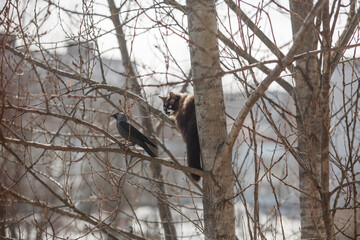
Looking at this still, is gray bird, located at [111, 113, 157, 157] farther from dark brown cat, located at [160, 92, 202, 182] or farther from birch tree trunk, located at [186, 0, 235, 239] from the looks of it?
birch tree trunk, located at [186, 0, 235, 239]

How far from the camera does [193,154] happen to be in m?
3.21

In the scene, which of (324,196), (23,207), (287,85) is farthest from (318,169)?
(23,207)

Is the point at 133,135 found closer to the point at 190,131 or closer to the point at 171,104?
the point at 190,131

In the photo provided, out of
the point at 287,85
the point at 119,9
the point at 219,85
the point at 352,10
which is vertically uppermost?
the point at 119,9

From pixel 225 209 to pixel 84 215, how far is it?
6.39ft

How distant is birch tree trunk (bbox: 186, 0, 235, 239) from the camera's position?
2.26 metres

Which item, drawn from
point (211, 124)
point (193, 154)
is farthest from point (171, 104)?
point (211, 124)

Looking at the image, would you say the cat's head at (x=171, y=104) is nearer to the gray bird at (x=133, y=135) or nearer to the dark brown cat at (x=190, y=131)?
the dark brown cat at (x=190, y=131)

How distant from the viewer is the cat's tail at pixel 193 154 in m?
3.15

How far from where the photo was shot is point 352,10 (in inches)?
128

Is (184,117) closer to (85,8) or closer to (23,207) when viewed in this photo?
(85,8)

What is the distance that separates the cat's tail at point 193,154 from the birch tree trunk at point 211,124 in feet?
2.63

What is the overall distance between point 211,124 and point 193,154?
0.92m

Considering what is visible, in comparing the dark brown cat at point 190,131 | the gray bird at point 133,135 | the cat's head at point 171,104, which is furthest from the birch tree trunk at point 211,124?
the cat's head at point 171,104
